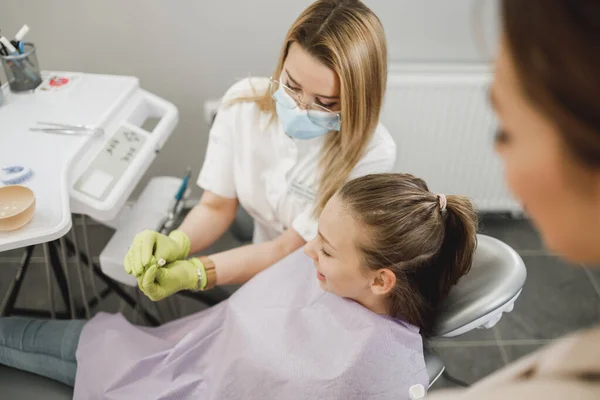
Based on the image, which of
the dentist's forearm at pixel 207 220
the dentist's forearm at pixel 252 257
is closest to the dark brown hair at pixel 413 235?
the dentist's forearm at pixel 252 257

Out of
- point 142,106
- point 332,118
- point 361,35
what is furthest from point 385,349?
point 142,106

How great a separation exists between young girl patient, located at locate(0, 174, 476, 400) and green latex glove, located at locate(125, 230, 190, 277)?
2.2 inches

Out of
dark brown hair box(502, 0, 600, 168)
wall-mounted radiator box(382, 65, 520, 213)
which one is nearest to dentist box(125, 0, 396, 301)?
wall-mounted radiator box(382, 65, 520, 213)

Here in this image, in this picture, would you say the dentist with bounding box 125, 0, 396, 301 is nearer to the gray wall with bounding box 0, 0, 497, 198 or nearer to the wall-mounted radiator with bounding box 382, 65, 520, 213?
the gray wall with bounding box 0, 0, 497, 198

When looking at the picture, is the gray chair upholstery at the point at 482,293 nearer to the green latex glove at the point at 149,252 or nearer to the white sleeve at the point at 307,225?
the white sleeve at the point at 307,225

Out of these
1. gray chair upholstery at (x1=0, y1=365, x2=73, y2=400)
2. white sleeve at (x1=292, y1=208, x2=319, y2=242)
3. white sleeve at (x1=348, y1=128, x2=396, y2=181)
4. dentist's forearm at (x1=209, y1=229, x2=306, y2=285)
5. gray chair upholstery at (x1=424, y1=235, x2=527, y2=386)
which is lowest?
gray chair upholstery at (x1=0, y1=365, x2=73, y2=400)

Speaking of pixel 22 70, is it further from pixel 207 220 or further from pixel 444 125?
pixel 444 125

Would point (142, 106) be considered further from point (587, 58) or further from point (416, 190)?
point (587, 58)

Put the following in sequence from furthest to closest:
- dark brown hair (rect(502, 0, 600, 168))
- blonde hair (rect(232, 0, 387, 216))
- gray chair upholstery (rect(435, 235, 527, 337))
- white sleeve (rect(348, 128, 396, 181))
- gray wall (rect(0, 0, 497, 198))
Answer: gray wall (rect(0, 0, 497, 198)), white sleeve (rect(348, 128, 396, 181)), blonde hair (rect(232, 0, 387, 216)), gray chair upholstery (rect(435, 235, 527, 337)), dark brown hair (rect(502, 0, 600, 168))

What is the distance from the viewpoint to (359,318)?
1188 mm

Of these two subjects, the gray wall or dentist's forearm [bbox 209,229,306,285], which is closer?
dentist's forearm [bbox 209,229,306,285]

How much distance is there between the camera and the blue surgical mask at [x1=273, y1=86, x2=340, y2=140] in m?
1.30

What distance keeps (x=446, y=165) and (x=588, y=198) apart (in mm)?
1987

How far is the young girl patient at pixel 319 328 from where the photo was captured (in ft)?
3.59
